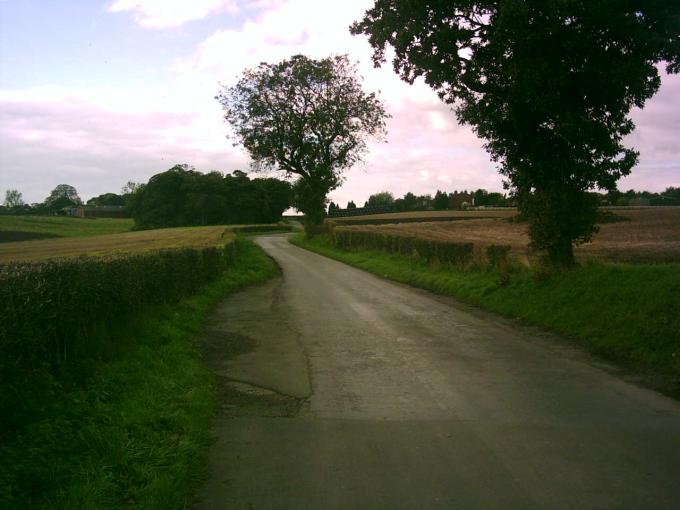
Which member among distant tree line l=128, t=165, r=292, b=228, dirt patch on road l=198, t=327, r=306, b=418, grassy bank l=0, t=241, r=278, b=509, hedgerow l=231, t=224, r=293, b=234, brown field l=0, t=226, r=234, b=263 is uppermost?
distant tree line l=128, t=165, r=292, b=228

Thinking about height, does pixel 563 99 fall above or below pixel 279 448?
above

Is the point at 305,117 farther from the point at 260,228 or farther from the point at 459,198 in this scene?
the point at 459,198

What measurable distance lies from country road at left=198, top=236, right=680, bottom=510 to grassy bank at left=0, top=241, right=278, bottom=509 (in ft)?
1.00

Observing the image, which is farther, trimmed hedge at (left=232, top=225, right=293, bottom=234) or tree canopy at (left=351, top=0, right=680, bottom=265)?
trimmed hedge at (left=232, top=225, right=293, bottom=234)

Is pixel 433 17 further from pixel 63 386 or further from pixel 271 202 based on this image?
pixel 271 202

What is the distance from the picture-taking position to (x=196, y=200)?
96.8 m

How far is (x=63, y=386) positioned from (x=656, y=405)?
671 centimetres

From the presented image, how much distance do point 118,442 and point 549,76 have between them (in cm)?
1187

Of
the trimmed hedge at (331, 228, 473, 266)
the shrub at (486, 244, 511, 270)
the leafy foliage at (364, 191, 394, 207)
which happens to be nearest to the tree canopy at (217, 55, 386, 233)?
the trimmed hedge at (331, 228, 473, 266)

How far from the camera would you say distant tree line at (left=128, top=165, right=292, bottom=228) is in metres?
97.6

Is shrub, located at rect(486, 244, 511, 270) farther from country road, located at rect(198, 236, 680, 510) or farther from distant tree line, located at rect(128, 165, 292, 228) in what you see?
distant tree line, located at rect(128, 165, 292, 228)

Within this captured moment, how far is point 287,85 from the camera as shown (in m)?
52.8

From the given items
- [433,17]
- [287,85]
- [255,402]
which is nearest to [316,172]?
[287,85]

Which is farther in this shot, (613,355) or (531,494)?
(613,355)
